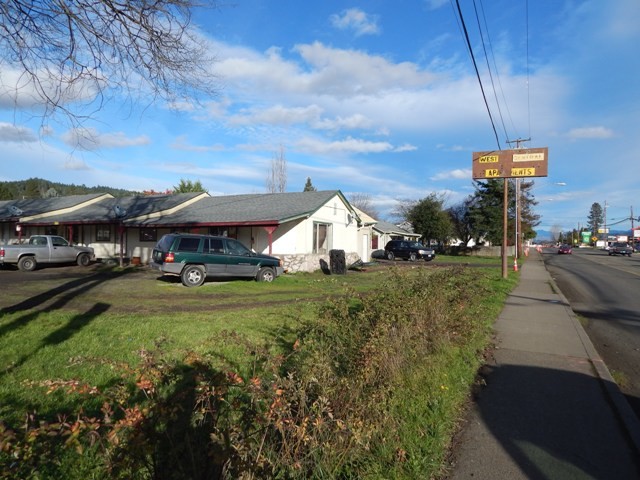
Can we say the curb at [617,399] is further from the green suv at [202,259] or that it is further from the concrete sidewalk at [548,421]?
the green suv at [202,259]

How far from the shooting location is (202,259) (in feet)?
46.8

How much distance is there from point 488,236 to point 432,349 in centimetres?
4727

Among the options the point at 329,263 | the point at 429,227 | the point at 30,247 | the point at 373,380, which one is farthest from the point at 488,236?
the point at 373,380

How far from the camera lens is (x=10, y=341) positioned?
243 inches

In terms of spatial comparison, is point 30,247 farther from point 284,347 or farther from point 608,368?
point 608,368

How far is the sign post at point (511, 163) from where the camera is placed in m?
18.5

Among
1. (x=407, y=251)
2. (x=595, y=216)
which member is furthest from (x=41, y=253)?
(x=595, y=216)

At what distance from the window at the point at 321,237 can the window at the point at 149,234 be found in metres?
8.80

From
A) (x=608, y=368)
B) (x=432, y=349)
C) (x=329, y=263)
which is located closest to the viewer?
(x=432, y=349)

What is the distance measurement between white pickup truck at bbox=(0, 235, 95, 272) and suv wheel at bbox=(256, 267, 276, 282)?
10609 millimetres

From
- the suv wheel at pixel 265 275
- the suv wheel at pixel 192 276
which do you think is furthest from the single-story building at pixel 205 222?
the suv wheel at pixel 192 276

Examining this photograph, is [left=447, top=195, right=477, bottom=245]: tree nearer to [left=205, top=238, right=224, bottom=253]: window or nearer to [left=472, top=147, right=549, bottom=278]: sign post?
[left=472, top=147, right=549, bottom=278]: sign post

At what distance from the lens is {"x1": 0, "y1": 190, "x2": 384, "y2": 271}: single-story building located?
2044cm

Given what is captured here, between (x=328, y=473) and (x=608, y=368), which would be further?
(x=608, y=368)
